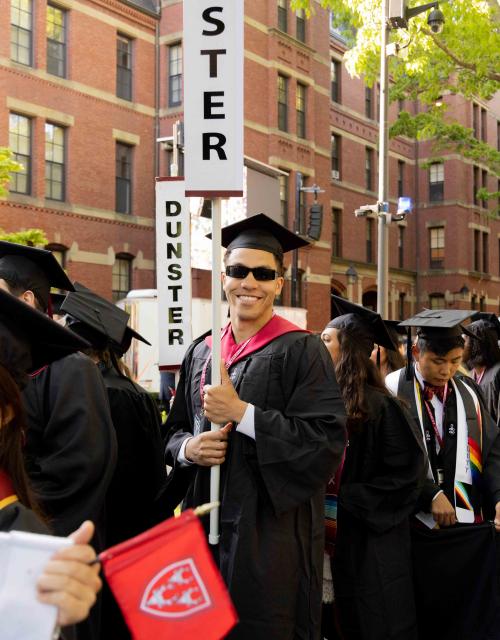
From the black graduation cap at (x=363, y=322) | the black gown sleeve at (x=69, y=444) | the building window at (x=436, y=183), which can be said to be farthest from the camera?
the building window at (x=436, y=183)

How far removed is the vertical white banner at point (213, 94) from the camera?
3.40 m

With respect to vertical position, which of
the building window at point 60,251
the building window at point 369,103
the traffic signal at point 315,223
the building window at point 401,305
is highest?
the building window at point 369,103

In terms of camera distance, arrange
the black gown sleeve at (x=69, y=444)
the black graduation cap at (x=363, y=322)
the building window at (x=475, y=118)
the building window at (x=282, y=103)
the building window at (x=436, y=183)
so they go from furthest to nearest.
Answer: the building window at (x=475, y=118) → the building window at (x=436, y=183) → the building window at (x=282, y=103) → the black graduation cap at (x=363, y=322) → the black gown sleeve at (x=69, y=444)

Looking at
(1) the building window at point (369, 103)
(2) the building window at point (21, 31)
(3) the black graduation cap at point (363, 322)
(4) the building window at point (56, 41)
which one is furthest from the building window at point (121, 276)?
(3) the black graduation cap at point (363, 322)

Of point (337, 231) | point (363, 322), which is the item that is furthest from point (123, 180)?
point (363, 322)

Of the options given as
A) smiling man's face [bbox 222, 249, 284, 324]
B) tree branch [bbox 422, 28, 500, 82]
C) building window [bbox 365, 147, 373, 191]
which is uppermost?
building window [bbox 365, 147, 373, 191]

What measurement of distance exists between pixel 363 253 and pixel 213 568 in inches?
1294

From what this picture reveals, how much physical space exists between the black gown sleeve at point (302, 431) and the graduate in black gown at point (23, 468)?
3.29 ft

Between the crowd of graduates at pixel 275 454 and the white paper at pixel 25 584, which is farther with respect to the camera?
the crowd of graduates at pixel 275 454

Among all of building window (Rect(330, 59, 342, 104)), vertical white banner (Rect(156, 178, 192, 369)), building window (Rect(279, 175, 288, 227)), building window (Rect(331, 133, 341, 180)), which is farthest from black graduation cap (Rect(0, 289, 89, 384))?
building window (Rect(330, 59, 342, 104))

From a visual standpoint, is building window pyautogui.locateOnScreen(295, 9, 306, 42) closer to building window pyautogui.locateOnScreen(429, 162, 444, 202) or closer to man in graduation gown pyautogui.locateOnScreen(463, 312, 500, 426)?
building window pyautogui.locateOnScreen(429, 162, 444, 202)

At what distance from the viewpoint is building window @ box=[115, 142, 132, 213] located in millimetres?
23359

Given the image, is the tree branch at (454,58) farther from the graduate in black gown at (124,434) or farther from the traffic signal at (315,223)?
the graduate in black gown at (124,434)

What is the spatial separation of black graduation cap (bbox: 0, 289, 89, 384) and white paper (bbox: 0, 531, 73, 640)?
3.12 ft
